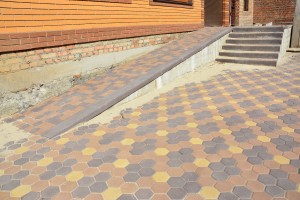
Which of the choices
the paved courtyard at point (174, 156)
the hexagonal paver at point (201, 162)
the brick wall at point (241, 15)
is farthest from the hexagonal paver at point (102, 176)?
the brick wall at point (241, 15)

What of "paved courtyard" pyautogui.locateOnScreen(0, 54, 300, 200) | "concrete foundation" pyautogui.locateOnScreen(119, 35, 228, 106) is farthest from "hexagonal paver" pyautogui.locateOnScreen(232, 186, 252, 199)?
"concrete foundation" pyautogui.locateOnScreen(119, 35, 228, 106)

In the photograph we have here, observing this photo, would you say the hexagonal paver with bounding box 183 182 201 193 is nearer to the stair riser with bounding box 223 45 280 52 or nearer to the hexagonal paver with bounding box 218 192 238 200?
the hexagonal paver with bounding box 218 192 238 200

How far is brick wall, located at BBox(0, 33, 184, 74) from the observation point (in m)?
5.00

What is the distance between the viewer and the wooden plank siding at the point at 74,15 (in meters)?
5.01

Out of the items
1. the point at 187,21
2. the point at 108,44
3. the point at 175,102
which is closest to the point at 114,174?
the point at 175,102

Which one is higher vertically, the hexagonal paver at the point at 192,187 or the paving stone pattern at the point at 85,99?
the paving stone pattern at the point at 85,99

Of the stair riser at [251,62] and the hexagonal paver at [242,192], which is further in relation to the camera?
the stair riser at [251,62]

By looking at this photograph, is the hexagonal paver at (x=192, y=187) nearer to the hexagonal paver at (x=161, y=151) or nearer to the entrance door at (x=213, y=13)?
the hexagonal paver at (x=161, y=151)

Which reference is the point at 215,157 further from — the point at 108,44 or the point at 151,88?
the point at 108,44

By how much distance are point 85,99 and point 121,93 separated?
0.80 metres

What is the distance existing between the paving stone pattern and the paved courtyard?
1.11ft

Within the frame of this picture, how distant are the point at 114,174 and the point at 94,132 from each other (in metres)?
1.31

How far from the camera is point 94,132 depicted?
4262mm

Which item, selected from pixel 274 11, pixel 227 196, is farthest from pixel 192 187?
pixel 274 11
